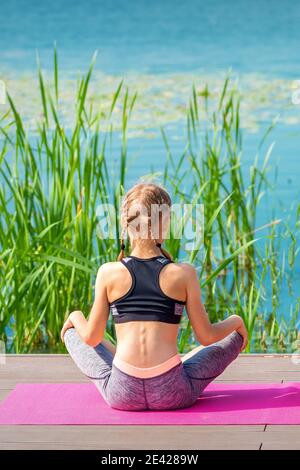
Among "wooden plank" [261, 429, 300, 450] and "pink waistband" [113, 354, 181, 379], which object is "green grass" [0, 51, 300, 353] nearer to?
"pink waistband" [113, 354, 181, 379]

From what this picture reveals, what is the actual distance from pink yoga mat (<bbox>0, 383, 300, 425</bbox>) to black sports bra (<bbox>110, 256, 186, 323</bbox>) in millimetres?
274

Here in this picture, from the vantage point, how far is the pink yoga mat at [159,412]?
270 centimetres

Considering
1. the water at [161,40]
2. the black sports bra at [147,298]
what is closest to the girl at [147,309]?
the black sports bra at [147,298]

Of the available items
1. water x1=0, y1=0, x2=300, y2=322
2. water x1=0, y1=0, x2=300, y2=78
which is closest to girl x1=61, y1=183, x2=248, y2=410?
water x1=0, y1=0, x2=300, y2=322

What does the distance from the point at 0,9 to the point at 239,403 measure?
23.5 feet

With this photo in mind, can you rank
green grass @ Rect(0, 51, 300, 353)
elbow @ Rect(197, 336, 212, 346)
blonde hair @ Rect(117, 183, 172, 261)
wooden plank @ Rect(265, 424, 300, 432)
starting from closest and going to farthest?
wooden plank @ Rect(265, 424, 300, 432), blonde hair @ Rect(117, 183, 172, 261), elbow @ Rect(197, 336, 212, 346), green grass @ Rect(0, 51, 300, 353)

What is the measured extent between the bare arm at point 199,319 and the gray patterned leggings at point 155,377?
76 millimetres

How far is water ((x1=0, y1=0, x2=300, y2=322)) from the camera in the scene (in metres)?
8.20

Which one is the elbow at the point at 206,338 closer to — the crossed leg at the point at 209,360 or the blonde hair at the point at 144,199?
the crossed leg at the point at 209,360

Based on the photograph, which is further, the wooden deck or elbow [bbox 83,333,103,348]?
elbow [bbox 83,333,103,348]

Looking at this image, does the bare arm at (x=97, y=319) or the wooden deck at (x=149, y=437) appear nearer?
the wooden deck at (x=149, y=437)

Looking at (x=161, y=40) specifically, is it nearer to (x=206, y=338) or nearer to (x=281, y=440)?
(x=206, y=338)

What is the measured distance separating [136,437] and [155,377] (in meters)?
0.24

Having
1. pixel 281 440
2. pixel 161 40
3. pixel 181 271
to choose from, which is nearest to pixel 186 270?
pixel 181 271
